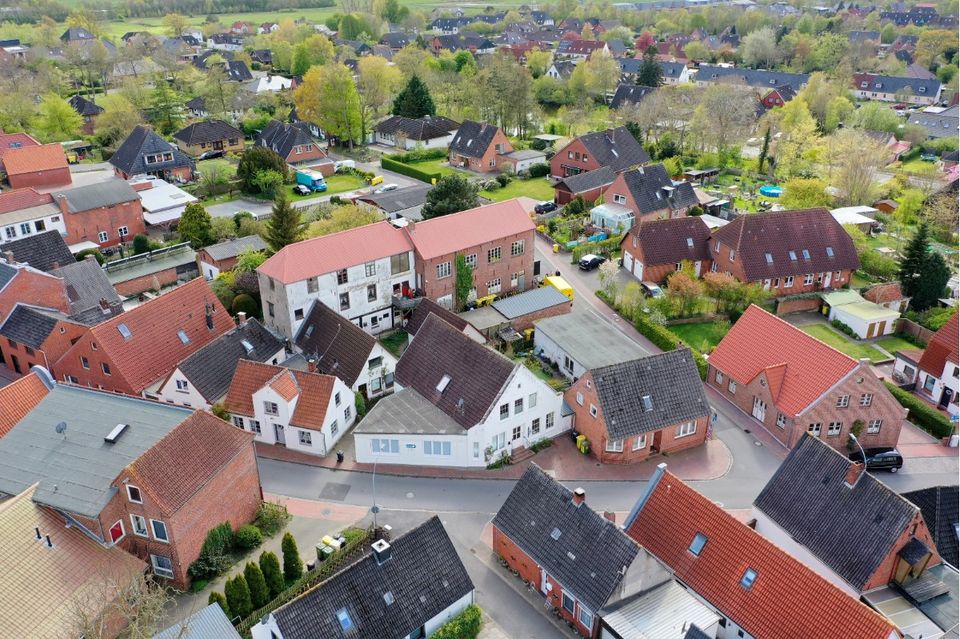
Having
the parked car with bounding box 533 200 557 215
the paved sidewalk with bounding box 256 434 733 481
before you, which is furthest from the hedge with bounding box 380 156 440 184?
the paved sidewalk with bounding box 256 434 733 481

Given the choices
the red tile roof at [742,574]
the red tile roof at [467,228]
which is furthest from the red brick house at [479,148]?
the red tile roof at [742,574]

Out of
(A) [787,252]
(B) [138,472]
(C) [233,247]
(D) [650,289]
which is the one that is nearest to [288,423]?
(B) [138,472]

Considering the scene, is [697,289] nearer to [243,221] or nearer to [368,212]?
[368,212]

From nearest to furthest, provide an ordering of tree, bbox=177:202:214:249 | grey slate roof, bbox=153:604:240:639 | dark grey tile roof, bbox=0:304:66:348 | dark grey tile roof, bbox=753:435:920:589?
grey slate roof, bbox=153:604:240:639
dark grey tile roof, bbox=753:435:920:589
dark grey tile roof, bbox=0:304:66:348
tree, bbox=177:202:214:249

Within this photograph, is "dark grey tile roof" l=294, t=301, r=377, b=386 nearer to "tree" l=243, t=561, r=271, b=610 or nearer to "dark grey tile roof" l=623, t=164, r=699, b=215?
"tree" l=243, t=561, r=271, b=610

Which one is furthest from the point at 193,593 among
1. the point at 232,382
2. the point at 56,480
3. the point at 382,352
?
the point at 382,352

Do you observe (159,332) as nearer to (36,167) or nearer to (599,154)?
(36,167)
